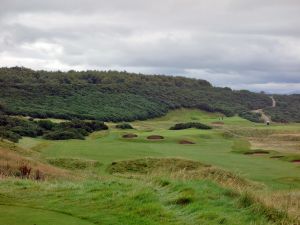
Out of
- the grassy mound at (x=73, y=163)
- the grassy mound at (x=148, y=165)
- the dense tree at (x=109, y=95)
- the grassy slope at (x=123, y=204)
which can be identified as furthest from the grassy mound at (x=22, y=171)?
the dense tree at (x=109, y=95)

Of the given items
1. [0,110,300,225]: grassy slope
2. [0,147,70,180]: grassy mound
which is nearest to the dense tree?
[0,147,70,180]: grassy mound

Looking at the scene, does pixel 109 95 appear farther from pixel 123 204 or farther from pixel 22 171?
pixel 123 204

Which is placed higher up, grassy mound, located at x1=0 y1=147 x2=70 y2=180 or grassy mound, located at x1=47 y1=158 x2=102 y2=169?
grassy mound, located at x1=0 y1=147 x2=70 y2=180

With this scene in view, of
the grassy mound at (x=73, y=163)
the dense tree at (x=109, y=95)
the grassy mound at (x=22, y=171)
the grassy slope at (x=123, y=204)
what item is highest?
the dense tree at (x=109, y=95)

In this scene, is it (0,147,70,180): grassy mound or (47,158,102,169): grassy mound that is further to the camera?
(47,158,102,169): grassy mound

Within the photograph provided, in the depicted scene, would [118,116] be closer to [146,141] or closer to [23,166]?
[146,141]

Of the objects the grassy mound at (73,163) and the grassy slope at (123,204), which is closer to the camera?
the grassy slope at (123,204)

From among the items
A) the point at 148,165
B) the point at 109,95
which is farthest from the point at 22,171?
the point at 109,95

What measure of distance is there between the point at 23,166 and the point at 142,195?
10790mm

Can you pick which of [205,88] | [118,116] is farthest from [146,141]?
[205,88]

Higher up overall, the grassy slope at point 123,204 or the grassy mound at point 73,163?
the grassy slope at point 123,204

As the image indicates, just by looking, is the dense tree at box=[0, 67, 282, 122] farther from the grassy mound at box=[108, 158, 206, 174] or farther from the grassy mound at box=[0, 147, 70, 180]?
the grassy mound at box=[0, 147, 70, 180]

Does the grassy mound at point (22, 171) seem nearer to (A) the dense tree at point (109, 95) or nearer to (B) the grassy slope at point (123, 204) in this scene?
(B) the grassy slope at point (123, 204)

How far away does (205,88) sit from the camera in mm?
178750
